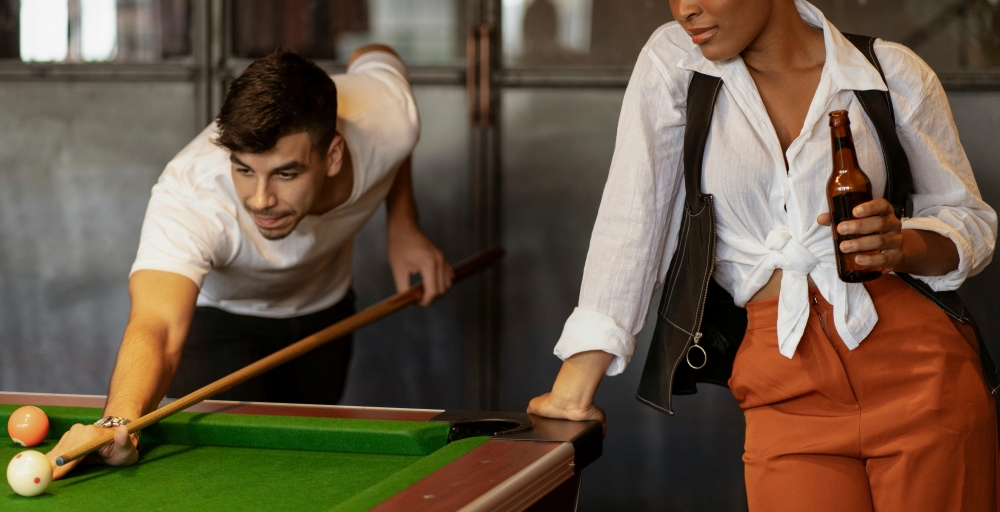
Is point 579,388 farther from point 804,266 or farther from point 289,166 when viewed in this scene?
point 289,166

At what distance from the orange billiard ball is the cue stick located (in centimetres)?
19

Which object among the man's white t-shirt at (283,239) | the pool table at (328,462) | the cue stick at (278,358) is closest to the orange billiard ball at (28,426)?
the pool table at (328,462)

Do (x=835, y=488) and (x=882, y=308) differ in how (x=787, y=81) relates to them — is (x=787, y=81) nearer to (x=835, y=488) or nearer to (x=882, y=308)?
(x=882, y=308)

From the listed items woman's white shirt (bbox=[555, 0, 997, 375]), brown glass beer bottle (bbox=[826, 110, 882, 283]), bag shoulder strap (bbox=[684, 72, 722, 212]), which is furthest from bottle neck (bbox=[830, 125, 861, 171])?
bag shoulder strap (bbox=[684, 72, 722, 212])

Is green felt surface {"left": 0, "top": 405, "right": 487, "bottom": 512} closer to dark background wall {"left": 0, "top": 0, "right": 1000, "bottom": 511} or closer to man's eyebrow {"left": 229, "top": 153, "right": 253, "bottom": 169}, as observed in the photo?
man's eyebrow {"left": 229, "top": 153, "right": 253, "bottom": 169}

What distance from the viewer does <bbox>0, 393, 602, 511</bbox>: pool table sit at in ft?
4.44

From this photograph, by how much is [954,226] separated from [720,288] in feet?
1.28

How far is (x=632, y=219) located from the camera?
1.69 metres

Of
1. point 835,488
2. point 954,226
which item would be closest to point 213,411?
point 835,488

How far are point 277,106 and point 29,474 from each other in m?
1.03

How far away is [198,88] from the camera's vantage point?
4.00m

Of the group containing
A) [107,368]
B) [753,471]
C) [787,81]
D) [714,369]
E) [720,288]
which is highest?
[787,81]

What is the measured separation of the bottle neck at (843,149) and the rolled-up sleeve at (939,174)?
209 millimetres

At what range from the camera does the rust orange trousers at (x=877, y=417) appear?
1.53 m
